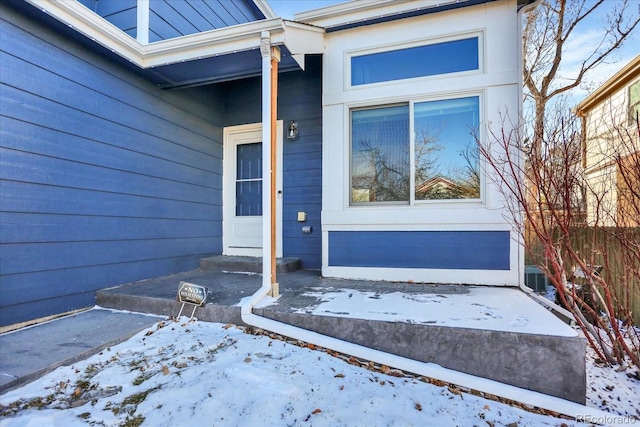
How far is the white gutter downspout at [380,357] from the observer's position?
183 cm

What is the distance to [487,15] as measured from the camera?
131 inches

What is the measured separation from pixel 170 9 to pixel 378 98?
2.83 metres

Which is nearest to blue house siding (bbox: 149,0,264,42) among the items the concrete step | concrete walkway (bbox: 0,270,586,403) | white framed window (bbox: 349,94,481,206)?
white framed window (bbox: 349,94,481,206)

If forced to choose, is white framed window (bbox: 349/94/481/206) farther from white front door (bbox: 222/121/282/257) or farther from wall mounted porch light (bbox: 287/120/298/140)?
white front door (bbox: 222/121/282/257)

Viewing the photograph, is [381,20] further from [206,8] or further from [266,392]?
[266,392]

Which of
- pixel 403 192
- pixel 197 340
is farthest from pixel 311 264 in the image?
pixel 197 340

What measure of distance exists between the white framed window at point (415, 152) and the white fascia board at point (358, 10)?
3.03ft

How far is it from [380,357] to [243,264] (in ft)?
7.99

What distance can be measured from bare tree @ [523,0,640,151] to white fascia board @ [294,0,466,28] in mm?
3754

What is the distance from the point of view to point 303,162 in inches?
173

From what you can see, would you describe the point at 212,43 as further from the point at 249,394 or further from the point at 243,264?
the point at 249,394

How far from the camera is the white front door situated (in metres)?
4.70

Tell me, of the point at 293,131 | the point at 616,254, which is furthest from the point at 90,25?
the point at 616,254

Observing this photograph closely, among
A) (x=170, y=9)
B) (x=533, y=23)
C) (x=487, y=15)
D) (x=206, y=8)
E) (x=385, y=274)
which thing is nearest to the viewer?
(x=487, y=15)
